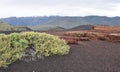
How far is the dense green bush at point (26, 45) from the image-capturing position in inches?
679

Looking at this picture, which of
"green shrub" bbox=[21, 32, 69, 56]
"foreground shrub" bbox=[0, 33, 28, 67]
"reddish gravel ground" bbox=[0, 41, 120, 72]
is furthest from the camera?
"green shrub" bbox=[21, 32, 69, 56]

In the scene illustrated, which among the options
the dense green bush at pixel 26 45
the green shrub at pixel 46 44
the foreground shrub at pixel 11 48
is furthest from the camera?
the green shrub at pixel 46 44

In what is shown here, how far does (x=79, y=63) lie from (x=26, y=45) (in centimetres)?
247

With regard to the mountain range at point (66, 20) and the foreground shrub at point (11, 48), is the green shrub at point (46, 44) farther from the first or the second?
the mountain range at point (66, 20)

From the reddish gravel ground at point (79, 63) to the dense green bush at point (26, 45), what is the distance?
30cm

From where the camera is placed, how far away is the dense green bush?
17250mm

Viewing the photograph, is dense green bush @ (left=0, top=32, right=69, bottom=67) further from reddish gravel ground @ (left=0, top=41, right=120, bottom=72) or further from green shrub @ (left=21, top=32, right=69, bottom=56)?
reddish gravel ground @ (left=0, top=41, right=120, bottom=72)

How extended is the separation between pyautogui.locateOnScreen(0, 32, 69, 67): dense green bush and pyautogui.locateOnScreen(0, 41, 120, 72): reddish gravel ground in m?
0.30

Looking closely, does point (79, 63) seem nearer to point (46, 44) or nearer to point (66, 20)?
point (46, 44)

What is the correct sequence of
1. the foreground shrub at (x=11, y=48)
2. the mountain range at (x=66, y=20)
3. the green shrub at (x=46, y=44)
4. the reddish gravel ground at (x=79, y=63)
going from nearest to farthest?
1. the reddish gravel ground at (x=79, y=63)
2. the foreground shrub at (x=11, y=48)
3. the green shrub at (x=46, y=44)
4. the mountain range at (x=66, y=20)

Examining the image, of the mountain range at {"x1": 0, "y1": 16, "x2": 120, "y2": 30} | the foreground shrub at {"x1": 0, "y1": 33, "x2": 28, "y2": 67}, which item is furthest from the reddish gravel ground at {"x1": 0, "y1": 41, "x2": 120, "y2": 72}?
the mountain range at {"x1": 0, "y1": 16, "x2": 120, "y2": 30}

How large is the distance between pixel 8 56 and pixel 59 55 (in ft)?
7.70

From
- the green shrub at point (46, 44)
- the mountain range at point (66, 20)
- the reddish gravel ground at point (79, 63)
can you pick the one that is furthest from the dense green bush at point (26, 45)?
the mountain range at point (66, 20)

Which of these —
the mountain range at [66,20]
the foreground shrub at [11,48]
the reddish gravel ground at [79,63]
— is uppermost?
the foreground shrub at [11,48]
